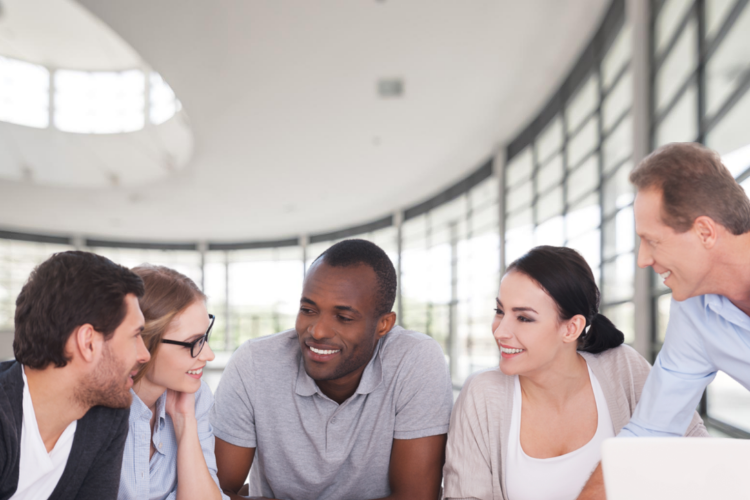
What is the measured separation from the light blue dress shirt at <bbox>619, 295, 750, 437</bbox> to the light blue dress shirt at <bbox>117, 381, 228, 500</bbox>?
1.25m

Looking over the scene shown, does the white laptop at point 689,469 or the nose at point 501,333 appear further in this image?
the nose at point 501,333

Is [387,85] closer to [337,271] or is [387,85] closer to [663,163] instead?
[337,271]

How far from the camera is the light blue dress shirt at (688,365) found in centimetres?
146

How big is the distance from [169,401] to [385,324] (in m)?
0.77

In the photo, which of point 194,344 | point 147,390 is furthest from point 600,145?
point 147,390

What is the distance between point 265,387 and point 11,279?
1490 centimetres

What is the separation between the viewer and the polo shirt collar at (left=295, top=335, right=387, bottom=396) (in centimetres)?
193

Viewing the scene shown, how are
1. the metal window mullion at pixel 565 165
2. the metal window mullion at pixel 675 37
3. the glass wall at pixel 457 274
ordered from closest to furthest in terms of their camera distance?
the metal window mullion at pixel 675 37
the metal window mullion at pixel 565 165
the glass wall at pixel 457 274

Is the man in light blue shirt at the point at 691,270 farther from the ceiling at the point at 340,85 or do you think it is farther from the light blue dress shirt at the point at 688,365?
the ceiling at the point at 340,85

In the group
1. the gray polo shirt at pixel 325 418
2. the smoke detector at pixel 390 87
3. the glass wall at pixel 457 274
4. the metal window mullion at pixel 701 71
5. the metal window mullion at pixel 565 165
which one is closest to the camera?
the gray polo shirt at pixel 325 418

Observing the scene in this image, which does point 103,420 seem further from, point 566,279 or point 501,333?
point 566,279

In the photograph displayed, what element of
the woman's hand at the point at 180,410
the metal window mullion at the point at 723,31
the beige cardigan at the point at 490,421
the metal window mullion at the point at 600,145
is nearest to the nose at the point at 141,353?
the woman's hand at the point at 180,410

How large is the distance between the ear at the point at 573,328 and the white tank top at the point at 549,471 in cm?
28

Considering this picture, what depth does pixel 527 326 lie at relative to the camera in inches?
68.6
